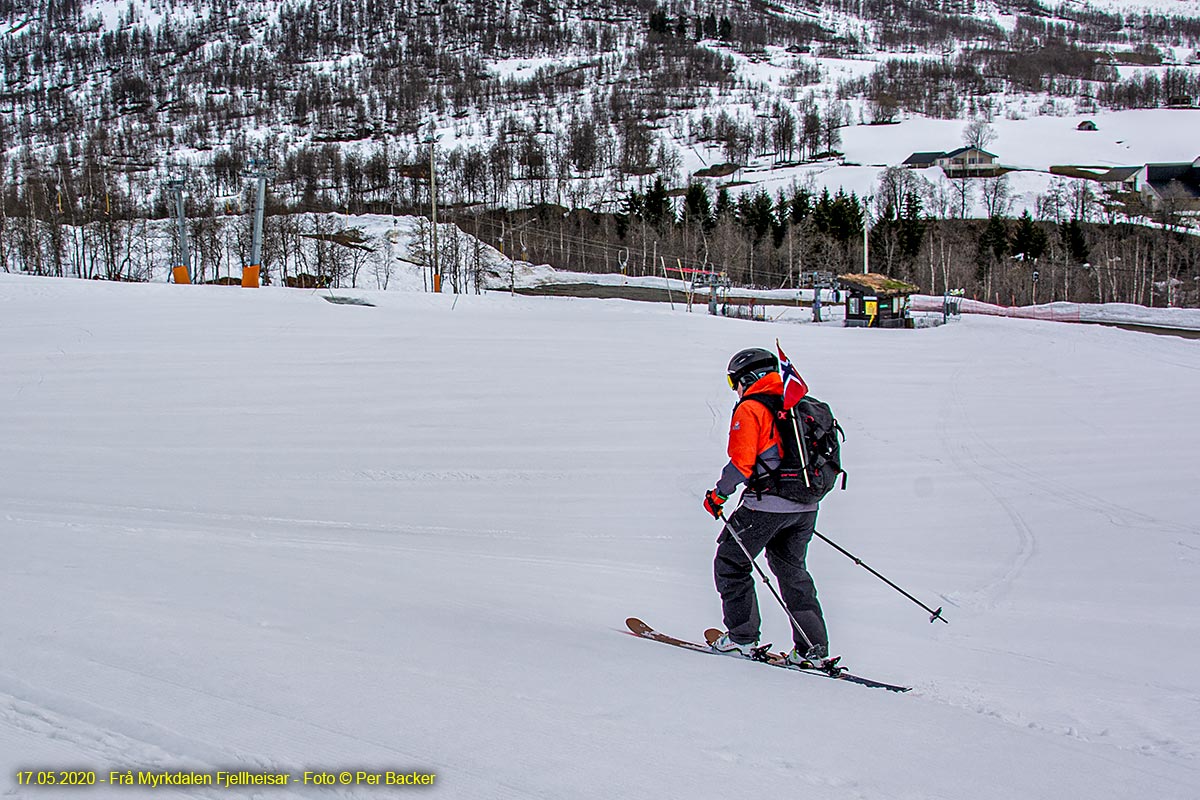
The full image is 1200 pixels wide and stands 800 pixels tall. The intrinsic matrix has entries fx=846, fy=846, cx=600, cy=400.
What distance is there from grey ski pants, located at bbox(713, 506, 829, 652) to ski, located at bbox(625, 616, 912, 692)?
5.0 inches

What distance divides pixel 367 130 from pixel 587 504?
17289cm

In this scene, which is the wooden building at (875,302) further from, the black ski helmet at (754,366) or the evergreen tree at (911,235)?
the evergreen tree at (911,235)

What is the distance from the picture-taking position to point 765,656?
5.17m

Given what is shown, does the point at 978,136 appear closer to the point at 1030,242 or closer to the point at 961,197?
the point at 961,197

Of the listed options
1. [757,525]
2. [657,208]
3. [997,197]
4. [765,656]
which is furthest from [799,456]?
[997,197]

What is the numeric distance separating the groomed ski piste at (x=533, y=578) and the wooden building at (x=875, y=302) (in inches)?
790

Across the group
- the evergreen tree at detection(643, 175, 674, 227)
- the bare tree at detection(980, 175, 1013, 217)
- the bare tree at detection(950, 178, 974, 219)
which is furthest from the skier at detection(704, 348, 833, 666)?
the bare tree at detection(980, 175, 1013, 217)

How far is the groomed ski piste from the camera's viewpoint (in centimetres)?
337

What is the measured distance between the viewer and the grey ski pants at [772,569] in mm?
4941

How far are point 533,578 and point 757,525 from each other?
2700 mm

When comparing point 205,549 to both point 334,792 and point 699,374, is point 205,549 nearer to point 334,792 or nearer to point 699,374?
point 334,792

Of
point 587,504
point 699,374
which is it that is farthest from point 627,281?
point 587,504

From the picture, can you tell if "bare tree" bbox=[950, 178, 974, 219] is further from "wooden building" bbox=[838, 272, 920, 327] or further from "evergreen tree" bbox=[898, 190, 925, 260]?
"wooden building" bbox=[838, 272, 920, 327]

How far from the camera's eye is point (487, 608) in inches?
229
